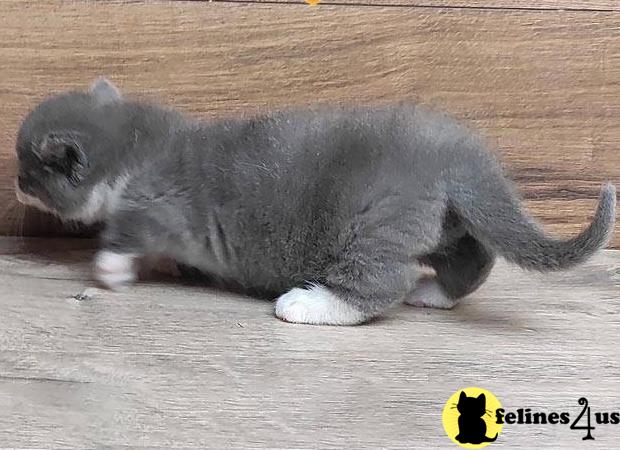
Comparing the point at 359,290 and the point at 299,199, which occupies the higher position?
the point at 299,199

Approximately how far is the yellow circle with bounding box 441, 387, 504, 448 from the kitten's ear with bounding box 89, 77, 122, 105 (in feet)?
2.37

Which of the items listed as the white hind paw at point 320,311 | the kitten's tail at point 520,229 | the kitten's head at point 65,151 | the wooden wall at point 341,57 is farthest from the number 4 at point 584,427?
the kitten's head at point 65,151

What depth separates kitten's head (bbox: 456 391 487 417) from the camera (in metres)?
0.94

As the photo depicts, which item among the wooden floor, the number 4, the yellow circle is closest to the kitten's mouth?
the wooden floor

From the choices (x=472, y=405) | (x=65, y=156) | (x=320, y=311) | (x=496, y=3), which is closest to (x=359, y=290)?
(x=320, y=311)

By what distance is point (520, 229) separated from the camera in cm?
114

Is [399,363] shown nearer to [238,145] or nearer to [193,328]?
[193,328]

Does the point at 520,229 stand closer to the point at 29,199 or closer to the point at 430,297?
the point at 430,297

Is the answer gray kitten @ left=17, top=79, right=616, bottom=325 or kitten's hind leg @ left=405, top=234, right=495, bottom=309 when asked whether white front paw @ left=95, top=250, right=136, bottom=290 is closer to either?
gray kitten @ left=17, top=79, right=616, bottom=325


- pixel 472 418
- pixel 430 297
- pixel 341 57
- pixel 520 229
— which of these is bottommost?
pixel 472 418

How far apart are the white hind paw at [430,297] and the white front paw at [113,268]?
426mm

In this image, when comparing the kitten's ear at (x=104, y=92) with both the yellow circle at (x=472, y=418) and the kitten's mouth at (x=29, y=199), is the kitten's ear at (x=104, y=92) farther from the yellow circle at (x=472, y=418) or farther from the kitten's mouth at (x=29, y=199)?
the yellow circle at (x=472, y=418)

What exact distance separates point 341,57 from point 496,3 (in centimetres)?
28

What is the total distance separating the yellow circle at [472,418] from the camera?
896 millimetres
